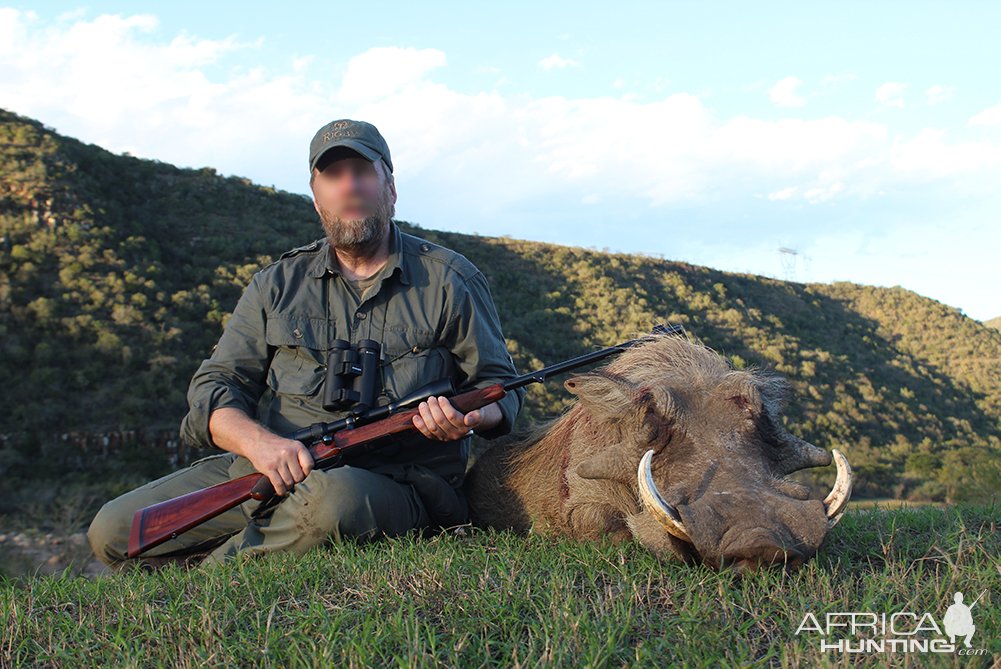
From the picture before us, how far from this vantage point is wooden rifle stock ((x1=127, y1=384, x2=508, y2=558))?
3814mm

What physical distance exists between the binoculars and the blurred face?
66 cm

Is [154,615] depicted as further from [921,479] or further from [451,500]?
[921,479]

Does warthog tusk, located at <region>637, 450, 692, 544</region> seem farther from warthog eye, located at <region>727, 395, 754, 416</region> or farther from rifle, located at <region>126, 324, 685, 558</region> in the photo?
rifle, located at <region>126, 324, 685, 558</region>

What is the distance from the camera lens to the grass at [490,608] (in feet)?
6.93

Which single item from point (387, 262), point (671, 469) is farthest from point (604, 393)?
point (387, 262)

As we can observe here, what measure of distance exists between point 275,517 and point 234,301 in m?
16.5

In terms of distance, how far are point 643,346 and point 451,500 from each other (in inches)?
50.2

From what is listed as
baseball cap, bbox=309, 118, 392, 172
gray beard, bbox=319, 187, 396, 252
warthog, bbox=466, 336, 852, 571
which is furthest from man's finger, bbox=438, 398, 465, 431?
baseball cap, bbox=309, 118, 392, 172

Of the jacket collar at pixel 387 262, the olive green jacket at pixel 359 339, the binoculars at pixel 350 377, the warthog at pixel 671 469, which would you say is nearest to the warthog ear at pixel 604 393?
the warthog at pixel 671 469

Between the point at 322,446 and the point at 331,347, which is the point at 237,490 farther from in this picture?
the point at 331,347

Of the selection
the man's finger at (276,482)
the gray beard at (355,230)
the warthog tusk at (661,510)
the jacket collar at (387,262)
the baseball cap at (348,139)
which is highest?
the baseball cap at (348,139)

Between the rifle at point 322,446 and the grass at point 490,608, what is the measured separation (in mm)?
585

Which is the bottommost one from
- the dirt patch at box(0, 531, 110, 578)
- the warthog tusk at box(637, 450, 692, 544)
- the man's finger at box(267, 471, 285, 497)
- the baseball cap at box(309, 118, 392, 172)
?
the dirt patch at box(0, 531, 110, 578)

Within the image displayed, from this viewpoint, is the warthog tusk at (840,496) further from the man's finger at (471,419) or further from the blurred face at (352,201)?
the blurred face at (352,201)
